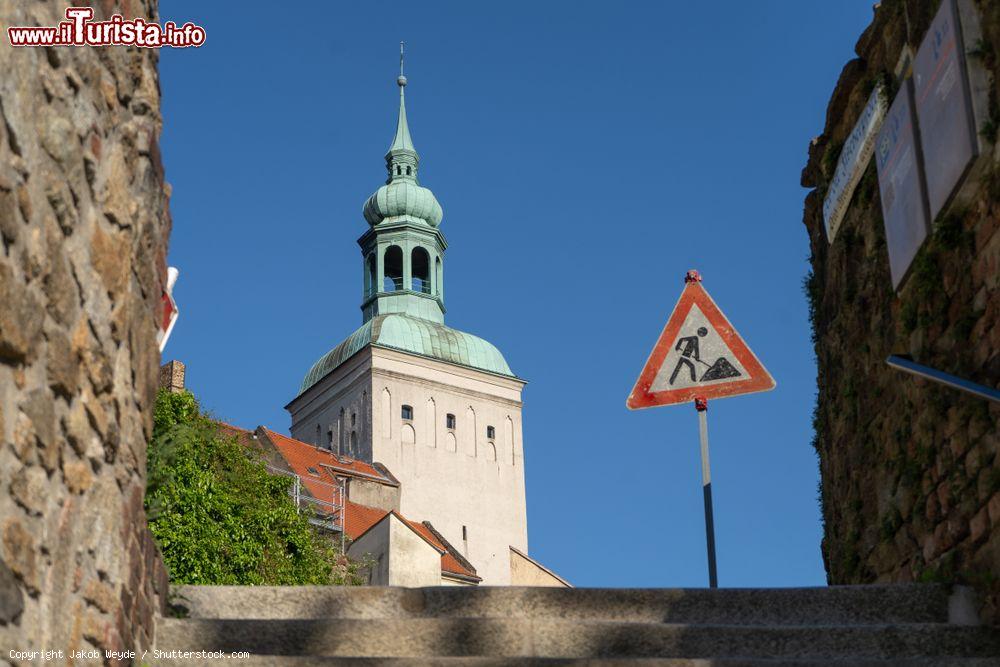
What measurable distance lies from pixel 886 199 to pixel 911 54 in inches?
25.1

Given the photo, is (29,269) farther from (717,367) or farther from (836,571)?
(836,571)

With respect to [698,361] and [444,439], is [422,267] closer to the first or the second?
[444,439]

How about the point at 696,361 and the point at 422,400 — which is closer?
the point at 696,361

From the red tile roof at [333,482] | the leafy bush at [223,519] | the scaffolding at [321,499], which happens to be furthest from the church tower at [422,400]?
the leafy bush at [223,519]

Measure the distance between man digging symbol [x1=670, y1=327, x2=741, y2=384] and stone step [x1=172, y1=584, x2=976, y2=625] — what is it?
1.88 m

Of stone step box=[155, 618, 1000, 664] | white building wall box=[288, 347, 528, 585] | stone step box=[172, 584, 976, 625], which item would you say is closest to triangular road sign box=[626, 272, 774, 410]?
stone step box=[172, 584, 976, 625]

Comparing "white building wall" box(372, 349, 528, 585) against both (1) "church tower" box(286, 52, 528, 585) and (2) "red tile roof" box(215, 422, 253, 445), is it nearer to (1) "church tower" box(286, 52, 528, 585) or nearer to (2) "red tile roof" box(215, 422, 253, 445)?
(1) "church tower" box(286, 52, 528, 585)

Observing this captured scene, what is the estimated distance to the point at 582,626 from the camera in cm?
518

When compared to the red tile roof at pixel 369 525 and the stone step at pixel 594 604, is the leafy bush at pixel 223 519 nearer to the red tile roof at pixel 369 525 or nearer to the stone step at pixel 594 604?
the stone step at pixel 594 604

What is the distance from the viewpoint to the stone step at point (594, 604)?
214 inches

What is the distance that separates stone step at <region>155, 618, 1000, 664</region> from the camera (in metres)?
4.98

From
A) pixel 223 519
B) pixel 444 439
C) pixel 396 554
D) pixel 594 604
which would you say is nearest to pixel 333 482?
pixel 396 554

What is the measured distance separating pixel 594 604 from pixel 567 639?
41cm

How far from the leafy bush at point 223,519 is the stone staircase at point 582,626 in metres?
10.7
